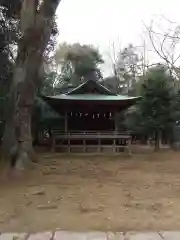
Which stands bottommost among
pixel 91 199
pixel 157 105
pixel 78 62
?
pixel 91 199

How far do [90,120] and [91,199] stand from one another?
16.0m

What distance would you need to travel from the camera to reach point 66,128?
23.9 metres

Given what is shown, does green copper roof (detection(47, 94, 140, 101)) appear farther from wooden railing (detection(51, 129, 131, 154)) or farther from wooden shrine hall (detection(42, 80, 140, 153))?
wooden railing (detection(51, 129, 131, 154))

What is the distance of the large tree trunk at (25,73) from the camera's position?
12328mm

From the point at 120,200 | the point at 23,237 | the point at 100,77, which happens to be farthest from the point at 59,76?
the point at 23,237

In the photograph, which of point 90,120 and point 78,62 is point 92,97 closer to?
point 90,120

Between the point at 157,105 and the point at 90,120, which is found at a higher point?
the point at 157,105

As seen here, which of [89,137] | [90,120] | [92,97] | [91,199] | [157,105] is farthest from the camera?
[90,120]

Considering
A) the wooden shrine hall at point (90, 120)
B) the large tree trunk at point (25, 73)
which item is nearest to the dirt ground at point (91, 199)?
the large tree trunk at point (25, 73)

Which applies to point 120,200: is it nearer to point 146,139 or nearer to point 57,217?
point 57,217

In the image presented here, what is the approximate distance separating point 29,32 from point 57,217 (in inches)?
275

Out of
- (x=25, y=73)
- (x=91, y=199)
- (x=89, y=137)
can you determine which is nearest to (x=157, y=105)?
(x=89, y=137)

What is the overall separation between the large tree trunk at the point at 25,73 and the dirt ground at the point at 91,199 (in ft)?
3.24

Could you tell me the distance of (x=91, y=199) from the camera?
890 centimetres
